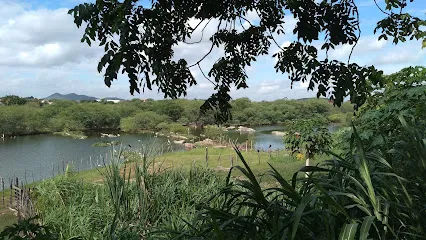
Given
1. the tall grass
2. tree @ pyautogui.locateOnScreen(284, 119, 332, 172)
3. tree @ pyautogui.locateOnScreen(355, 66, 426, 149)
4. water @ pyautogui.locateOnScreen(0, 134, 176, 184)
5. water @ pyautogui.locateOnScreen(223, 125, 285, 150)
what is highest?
tree @ pyautogui.locateOnScreen(355, 66, 426, 149)

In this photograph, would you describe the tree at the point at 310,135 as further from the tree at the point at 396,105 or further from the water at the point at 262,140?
the water at the point at 262,140

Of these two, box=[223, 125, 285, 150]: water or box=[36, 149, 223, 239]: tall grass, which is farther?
box=[223, 125, 285, 150]: water

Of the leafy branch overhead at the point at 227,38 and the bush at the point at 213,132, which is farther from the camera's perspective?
the bush at the point at 213,132

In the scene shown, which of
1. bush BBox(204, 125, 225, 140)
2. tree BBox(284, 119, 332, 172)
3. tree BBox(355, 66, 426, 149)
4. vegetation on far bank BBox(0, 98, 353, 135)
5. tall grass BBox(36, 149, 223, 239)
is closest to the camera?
tree BBox(355, 66, 426, 149)

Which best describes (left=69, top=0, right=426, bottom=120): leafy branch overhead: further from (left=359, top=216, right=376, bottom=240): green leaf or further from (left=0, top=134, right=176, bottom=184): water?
(left=0, top=134, right=176, bottom=184): water

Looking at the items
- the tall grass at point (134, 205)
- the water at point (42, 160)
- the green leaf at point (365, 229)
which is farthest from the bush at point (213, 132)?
the green leaf at point (365, 229)

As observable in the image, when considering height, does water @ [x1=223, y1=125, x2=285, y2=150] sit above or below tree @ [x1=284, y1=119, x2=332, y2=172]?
below

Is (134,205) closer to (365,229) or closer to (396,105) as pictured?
(396,105)

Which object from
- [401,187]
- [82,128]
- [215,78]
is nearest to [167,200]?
[215,78]

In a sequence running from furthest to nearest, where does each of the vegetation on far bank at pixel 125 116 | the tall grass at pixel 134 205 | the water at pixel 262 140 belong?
the vegetation on far bank at pixel 125 116, the water at pixel 262 140, the tall grass at pixel 134 205

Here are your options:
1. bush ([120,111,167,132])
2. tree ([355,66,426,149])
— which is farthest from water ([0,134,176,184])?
bush ([120,111,167,132])

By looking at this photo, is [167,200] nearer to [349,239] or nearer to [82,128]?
[349,239]

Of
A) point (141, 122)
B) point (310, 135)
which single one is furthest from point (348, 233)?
point (141, 122)

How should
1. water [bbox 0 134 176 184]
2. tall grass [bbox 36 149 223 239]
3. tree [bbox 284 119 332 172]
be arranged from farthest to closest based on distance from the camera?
1. water [bbox 0 134 176 184]
2. tree [bbox 284 119 332 172]
3. tall grass [bbox 36 149 223 239]
